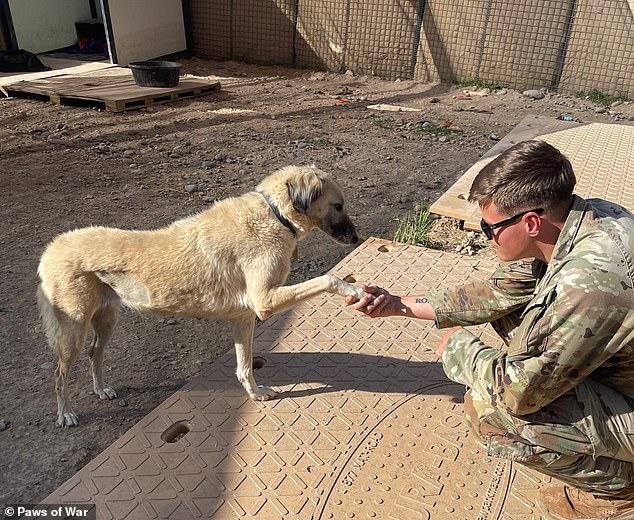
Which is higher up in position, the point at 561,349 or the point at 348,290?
the point at 561,349

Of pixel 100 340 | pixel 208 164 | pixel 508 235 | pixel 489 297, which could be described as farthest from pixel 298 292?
pixel 208 164

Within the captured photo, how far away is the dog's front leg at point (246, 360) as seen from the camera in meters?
3.23

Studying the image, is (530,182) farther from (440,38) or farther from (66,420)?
(440,38)

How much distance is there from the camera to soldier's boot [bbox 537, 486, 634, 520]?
7.76 ft

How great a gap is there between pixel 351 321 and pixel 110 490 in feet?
6.35

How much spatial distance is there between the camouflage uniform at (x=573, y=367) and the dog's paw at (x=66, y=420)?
2.14m

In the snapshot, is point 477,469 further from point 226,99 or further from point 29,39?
point 29,39

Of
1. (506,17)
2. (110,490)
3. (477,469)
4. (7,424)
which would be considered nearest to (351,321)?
(477,469)

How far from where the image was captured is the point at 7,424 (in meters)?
3.14

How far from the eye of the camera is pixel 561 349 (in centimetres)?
200

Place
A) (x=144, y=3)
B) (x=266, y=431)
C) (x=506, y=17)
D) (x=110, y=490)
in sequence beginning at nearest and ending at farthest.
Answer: (x=110, y=490), (x=266, y=431), (x=506, y=17), (x=144, y=3)

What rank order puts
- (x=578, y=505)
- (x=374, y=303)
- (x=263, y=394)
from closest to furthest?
(x=578, y=505) → (x=374, y=303) → (x=263, y=394)

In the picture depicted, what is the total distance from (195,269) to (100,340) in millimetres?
853

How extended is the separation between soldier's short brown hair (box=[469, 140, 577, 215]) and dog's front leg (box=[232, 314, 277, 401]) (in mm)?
1680
